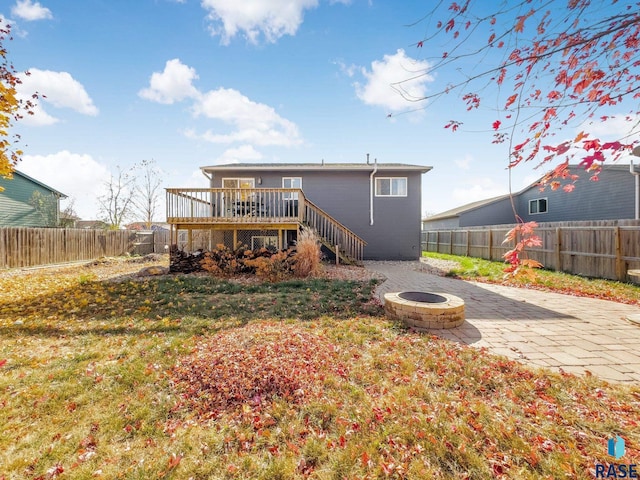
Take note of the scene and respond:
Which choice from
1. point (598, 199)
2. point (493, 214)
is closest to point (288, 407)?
point (598, 199)

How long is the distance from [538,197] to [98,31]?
21.8 metres

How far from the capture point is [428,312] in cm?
386

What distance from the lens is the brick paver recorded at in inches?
112

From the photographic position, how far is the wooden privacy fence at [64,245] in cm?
1018

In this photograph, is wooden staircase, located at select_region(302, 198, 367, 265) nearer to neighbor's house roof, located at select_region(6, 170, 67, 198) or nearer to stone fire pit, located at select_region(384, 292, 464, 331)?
stone fire pit, located at select_region(384, 292, 464, 331)

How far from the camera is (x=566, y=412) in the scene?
2.02m

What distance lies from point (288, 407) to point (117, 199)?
30.5 m

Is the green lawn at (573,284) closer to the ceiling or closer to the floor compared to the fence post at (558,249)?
closer to the floor

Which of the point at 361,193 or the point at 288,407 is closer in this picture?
the point at 288,407

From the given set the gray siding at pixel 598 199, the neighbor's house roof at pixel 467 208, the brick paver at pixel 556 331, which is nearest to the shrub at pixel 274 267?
the brick paver at pixel 556 331

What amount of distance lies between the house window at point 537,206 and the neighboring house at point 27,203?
106ft

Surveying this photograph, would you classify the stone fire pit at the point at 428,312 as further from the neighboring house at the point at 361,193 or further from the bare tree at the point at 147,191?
the bare tree at the point at 147,191

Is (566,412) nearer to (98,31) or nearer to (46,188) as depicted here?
(98,31)

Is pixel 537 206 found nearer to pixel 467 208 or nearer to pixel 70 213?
pixel 467 208
